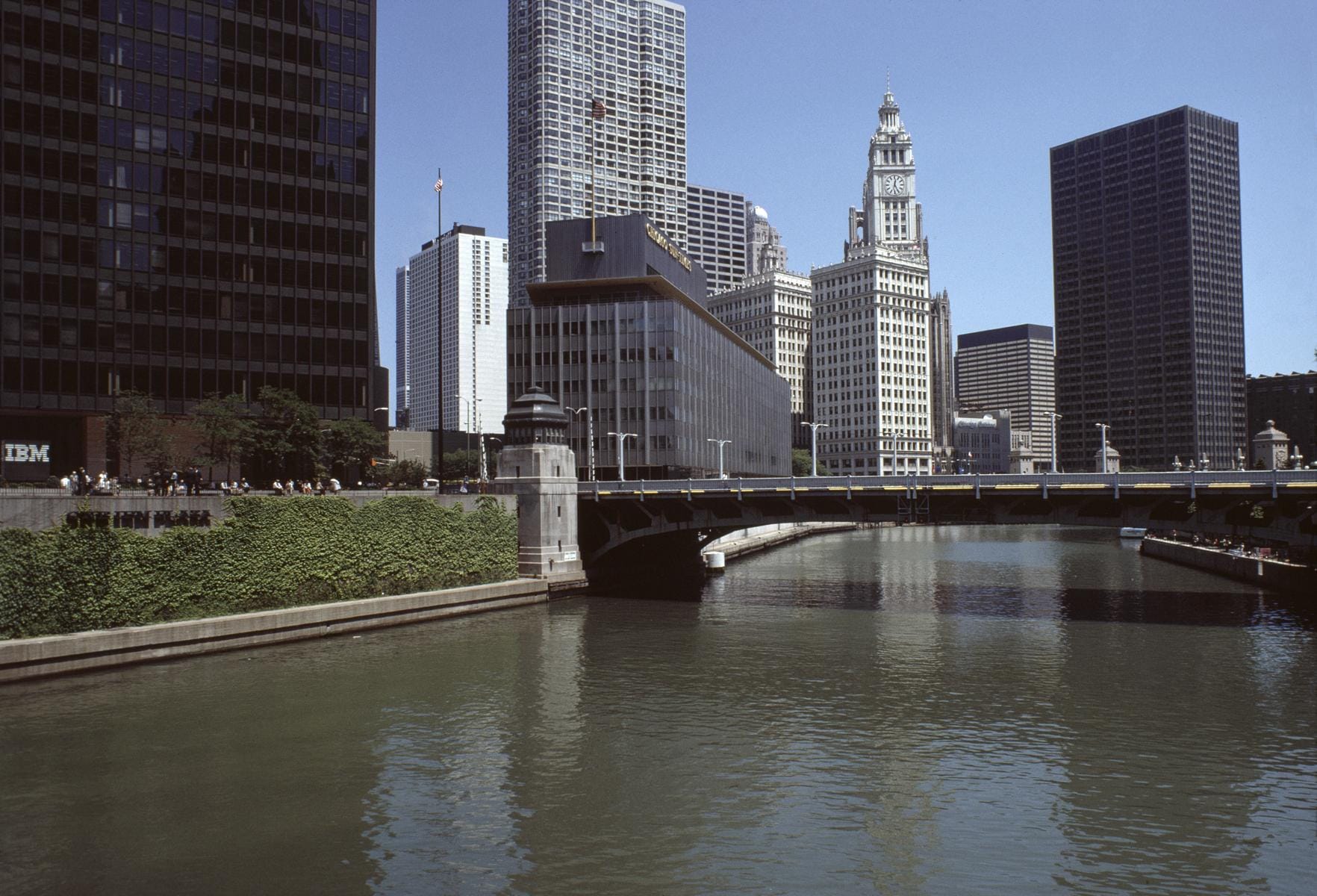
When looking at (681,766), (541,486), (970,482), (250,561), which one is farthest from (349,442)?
(681,766)

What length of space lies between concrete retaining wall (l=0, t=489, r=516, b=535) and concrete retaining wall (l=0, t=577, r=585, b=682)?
233 inches

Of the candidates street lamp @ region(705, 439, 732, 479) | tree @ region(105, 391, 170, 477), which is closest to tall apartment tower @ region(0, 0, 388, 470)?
tree @ region(105, 391, 170, 477)

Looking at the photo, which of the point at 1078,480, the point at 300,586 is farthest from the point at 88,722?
the point at 1078,480

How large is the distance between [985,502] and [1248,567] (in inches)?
1265

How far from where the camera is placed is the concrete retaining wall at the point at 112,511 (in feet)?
166

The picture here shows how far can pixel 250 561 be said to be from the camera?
57594mm

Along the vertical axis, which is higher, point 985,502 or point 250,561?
point 985,502

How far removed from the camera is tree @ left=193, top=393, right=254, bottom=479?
82875 millimetres

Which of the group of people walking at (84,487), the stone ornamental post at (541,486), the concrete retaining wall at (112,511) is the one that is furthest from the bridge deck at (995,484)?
the group of people walking at (84,487)

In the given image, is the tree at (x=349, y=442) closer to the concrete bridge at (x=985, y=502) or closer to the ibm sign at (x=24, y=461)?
the ibm sign at (x=24, y=461)

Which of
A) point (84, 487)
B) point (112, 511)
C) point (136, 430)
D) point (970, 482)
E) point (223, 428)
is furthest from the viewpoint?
point (223, 428)

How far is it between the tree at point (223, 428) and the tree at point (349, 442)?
8110mm

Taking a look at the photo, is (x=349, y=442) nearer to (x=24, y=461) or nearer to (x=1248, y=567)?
(x=24, y=461)

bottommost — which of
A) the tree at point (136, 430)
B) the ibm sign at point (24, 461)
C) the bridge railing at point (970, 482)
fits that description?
the bridge railing at point (970, 482)
